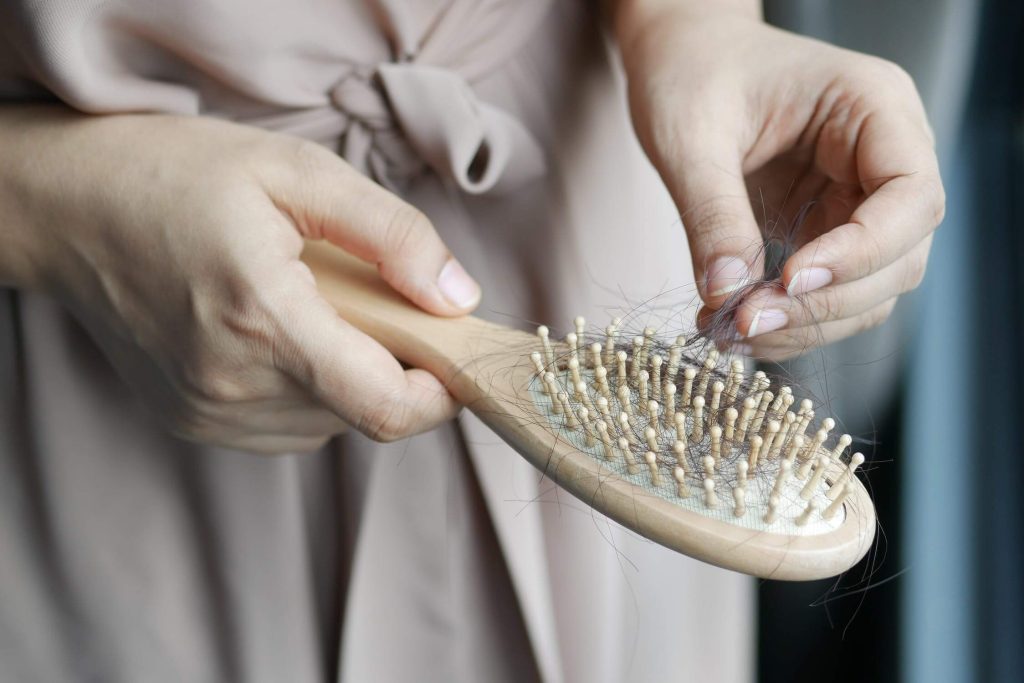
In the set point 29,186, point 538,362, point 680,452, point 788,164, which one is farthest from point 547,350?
point 29,186

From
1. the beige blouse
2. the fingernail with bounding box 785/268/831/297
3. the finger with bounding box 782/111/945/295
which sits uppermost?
the finger with bounding box 782/111/945/295

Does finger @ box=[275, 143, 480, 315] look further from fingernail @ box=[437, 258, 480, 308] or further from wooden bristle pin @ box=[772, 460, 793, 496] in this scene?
wooden bristle pin @ box=[772, 460, 793, 496]

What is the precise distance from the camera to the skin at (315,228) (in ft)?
1.55

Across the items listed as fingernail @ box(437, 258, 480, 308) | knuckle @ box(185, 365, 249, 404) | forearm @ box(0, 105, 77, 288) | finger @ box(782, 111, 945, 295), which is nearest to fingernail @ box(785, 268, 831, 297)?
finger @ box(782, 111, 945, 295)

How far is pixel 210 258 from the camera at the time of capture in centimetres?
48

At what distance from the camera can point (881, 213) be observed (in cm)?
44

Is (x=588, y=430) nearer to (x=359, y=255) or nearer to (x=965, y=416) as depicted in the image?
(x=359, y=255)

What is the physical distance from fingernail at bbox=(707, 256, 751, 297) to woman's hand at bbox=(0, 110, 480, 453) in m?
0.16

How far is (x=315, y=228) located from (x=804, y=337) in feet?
1.09

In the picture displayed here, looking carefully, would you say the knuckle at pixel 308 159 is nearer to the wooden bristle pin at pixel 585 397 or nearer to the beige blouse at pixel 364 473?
the beige blouse at pixel 364 473

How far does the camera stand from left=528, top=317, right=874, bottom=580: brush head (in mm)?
398

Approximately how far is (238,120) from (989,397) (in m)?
0.78

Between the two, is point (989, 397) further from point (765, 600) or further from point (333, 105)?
point (333, 105)

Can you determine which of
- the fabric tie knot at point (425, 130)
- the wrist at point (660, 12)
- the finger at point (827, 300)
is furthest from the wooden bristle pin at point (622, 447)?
the wrist at point (660, 12)
